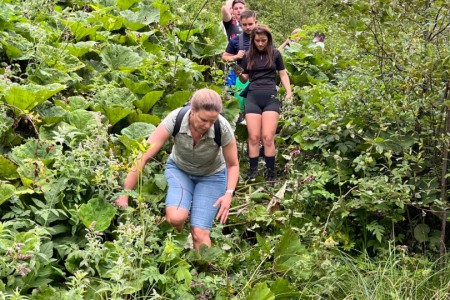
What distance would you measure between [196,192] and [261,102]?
2.00 meters

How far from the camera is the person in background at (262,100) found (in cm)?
646

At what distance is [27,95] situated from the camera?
520 cm

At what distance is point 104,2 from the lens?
31.1ft

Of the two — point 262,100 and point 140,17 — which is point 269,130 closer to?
point 262,100

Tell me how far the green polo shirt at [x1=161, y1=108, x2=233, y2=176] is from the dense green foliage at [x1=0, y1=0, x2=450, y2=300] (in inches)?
10.8

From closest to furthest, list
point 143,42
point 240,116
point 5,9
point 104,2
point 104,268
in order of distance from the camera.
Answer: point 104,268, point 5,9, point 240,116, point 143,42, point 104,2

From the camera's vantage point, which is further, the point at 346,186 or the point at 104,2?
the point at 104,2

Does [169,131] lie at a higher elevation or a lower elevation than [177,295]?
higher

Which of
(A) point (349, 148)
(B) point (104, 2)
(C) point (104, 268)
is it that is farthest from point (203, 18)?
(C) point (104, 268)

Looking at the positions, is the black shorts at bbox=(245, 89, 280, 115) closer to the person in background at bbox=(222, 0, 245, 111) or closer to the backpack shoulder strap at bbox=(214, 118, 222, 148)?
the person in background at bbox=(222, 0, 245, 111)

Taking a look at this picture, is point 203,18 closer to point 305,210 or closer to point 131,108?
point 131,108

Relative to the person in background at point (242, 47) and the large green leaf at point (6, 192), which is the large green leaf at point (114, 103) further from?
the large green leaf at point (6, 192)

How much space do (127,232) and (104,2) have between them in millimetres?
6544

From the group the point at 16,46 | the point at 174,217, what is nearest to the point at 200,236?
the point at 174,217
